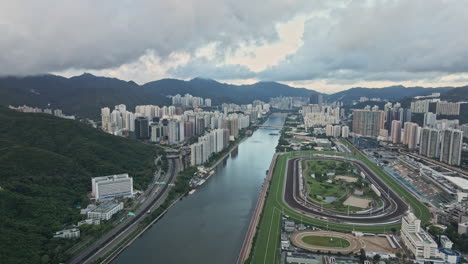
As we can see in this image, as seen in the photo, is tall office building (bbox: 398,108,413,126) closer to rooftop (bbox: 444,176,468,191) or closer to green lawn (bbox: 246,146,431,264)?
rooftop (bbox: 444,176,468,191)

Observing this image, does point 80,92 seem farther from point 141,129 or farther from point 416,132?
point 416,132

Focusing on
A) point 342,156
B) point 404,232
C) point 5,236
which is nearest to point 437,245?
point 404,232

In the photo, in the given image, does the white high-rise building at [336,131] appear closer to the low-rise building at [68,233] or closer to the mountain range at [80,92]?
the mountain range at [80,92]

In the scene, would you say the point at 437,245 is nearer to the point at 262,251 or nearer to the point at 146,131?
the point at 262,251

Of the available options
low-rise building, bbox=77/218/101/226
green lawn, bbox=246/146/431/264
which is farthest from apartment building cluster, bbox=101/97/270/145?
low-rise building, bbox=77/218/101/226

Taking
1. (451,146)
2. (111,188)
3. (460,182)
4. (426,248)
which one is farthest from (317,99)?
(426,248)

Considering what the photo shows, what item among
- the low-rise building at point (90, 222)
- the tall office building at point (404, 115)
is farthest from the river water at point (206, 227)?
the tall office building at point (404, 115)
